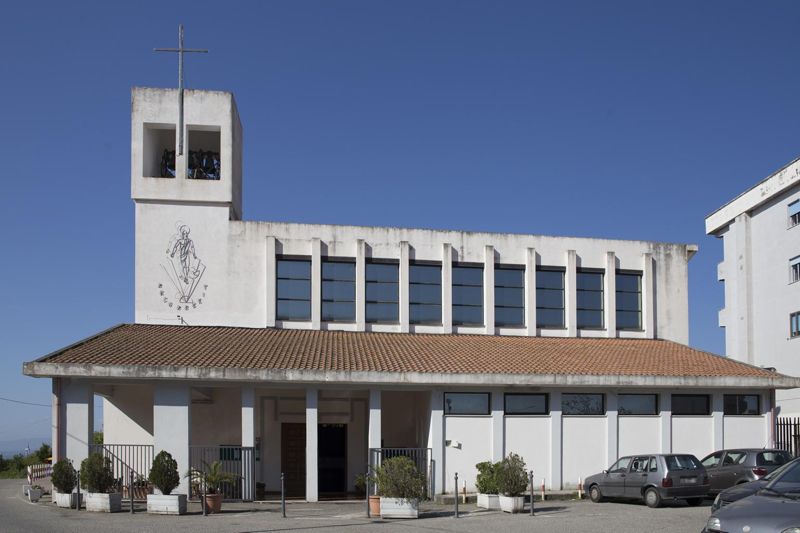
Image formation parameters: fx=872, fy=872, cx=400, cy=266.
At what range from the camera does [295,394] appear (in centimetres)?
2919

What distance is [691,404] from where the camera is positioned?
91.6 feet

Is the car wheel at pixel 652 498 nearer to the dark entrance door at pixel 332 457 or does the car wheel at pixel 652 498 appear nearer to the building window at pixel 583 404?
the building window at pixel 583 404

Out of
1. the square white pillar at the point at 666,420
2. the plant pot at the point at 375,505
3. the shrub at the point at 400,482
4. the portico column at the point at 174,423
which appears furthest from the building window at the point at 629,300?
the portico column at the point at 174,423

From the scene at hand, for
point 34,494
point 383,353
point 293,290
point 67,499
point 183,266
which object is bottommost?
point 34,494

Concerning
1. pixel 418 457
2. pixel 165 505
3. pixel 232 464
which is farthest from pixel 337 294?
pixel 165 505

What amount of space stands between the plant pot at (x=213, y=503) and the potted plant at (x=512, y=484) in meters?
7.09

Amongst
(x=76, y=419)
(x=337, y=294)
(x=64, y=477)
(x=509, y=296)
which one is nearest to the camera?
(x=64, y=477)

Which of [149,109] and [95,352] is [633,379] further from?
[149,109]

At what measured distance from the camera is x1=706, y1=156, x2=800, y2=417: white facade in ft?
137

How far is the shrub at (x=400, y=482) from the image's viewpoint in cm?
2080

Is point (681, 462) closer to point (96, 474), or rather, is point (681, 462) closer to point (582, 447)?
point (582, 447)

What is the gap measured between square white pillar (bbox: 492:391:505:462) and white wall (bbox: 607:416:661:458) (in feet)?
12.7

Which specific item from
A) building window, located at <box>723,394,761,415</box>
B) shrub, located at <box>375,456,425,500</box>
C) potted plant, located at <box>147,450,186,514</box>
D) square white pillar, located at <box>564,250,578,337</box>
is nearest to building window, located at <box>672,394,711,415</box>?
building window, located at <box>723,394,761,415</box>

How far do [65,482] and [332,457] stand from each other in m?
9.70
